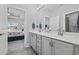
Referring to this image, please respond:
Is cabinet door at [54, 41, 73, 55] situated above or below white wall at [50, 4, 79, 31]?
below

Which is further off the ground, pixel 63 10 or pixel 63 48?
pixel 63 10

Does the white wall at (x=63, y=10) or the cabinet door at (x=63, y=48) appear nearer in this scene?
the cabinet door at (x=63, y=48)

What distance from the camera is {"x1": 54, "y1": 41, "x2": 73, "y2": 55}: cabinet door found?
0.98 m

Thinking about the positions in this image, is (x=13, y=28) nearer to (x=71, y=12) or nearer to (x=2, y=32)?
(x=2, y=32)

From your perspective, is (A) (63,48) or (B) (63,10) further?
(B) (63,10)

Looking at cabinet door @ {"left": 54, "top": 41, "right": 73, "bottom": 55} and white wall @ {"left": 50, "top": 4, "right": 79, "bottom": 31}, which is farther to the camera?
white wall @ {"left": 50, "top": 4, "right": 79, "bottom": 31}

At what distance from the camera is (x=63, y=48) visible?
1.10m

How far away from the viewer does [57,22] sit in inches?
88.2

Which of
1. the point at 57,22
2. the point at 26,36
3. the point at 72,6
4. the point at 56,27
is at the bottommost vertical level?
the point at 26,36

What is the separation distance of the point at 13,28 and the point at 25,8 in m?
4.33

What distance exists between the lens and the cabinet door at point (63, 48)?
98cm

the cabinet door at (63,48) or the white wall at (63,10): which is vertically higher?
the white wall at (63,10)

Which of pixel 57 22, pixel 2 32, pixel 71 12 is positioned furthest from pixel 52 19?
pixel 2 32

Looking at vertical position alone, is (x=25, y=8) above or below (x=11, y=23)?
above
